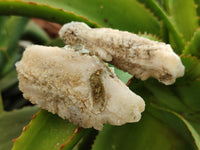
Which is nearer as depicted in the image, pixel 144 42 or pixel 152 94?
pixel 144 42

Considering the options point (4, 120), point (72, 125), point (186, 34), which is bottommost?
point (4, 120)

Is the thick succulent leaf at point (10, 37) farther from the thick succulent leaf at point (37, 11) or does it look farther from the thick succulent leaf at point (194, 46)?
the thick succulent leaf at point (194, 46)

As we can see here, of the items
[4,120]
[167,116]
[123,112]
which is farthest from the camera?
[4,120]

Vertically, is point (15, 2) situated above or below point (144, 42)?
below

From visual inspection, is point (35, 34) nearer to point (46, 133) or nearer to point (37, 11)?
point (37, 11)

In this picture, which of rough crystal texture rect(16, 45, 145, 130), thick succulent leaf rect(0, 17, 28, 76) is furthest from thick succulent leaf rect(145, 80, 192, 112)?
thick succulent leaf rect(0, 17, 28, 76)

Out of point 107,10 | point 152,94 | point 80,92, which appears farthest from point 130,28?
point 80,92

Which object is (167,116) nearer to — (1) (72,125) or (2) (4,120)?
(1) (72,125)

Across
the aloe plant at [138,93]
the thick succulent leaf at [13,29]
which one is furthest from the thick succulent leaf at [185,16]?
the thick succulent leaf at [13,29]

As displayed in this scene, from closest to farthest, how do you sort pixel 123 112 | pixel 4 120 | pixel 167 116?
pixel 123 112
pixel 167 116
pixel 4 120
